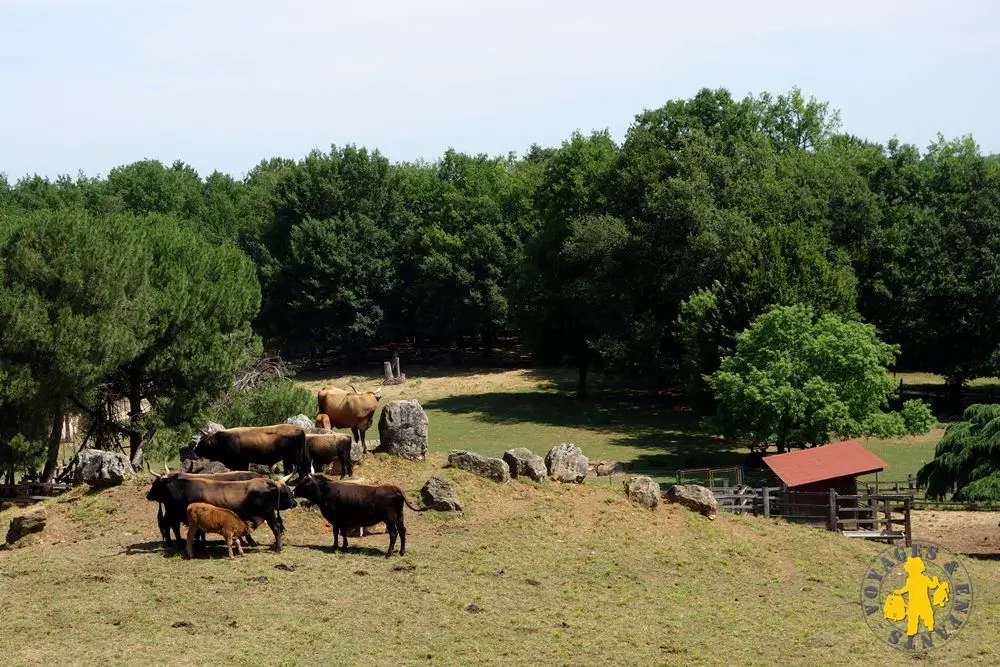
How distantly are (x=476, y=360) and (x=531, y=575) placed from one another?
6561cm

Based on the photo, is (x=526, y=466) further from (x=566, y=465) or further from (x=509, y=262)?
(x=509, y=262)

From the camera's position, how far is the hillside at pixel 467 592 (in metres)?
18.1

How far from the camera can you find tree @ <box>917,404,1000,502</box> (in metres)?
35.6

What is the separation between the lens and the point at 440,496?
2498cm

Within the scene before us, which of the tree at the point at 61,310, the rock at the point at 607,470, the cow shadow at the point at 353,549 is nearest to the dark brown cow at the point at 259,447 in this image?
the cow shadow at the point at 353,549

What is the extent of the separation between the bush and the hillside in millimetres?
17278

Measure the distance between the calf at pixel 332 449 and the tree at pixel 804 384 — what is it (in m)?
23.8

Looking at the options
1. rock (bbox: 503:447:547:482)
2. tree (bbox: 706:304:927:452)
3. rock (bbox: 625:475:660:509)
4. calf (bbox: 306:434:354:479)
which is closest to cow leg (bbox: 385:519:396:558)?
calf (bbox: 306:434:354:479)

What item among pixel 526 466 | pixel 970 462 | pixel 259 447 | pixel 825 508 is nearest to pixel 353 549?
pixel 259 447

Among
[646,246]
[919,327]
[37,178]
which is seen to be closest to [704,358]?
[646,246]

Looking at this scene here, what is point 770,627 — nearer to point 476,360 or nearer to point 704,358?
point 704,358

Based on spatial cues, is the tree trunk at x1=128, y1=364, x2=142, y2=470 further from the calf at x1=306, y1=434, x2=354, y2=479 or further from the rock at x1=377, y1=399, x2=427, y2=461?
the calf at x1=306, y1=434, x2=354, y2=479

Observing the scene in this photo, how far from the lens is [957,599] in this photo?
937 inches

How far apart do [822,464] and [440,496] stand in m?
12.9
